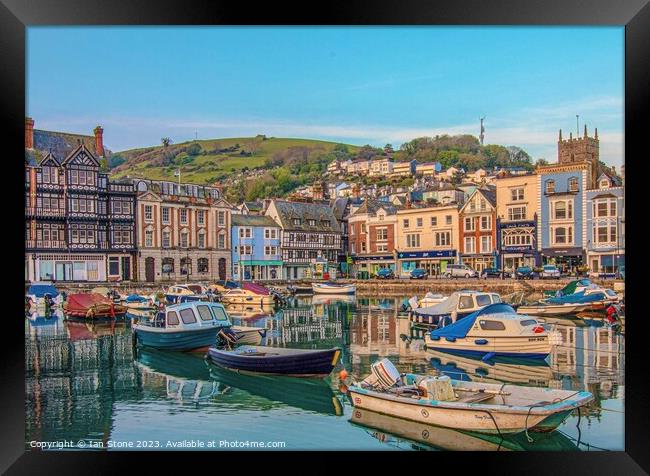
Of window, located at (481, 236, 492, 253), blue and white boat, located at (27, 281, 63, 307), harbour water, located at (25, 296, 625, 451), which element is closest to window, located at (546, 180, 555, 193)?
window, located at (481, 236, 492, 253)

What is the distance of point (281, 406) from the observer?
415 inches

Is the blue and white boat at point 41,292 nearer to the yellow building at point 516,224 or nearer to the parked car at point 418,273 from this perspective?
the parked car at point 418,273

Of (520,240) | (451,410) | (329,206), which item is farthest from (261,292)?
(451,410)

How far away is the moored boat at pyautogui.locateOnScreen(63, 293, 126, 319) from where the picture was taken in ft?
58.4

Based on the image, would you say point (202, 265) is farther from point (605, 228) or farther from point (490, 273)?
point (605, 228)

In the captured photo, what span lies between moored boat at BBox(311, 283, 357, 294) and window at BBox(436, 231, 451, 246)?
11.2ft

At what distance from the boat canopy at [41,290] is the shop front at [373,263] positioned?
776cm

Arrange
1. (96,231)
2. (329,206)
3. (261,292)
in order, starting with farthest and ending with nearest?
1. (261,292)
2. (329,206)
3. (96,231)

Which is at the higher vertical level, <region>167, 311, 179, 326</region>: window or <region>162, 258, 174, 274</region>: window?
<region>162, 258, 174, 274</region>: window

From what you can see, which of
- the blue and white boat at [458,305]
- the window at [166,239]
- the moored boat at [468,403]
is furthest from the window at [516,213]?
the window at [166,239]

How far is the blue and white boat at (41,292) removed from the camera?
47.3 feet

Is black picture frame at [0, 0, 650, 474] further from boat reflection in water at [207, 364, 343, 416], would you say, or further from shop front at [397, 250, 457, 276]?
shop front at [397, 250, 457, 276]
